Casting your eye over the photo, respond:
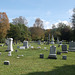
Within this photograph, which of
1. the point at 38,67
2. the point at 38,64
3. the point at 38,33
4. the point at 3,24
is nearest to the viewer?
the point at 38,67

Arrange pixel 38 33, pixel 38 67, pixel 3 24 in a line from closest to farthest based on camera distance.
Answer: pixel 38 67 < pixel 3 24 < pixel 38 33

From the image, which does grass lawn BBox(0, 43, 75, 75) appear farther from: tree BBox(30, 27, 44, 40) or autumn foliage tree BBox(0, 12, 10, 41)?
tree BBox(30, 27, 44, 40)

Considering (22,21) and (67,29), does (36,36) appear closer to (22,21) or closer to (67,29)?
(22,21)

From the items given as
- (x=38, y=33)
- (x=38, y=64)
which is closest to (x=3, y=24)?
(x=38, y=33)

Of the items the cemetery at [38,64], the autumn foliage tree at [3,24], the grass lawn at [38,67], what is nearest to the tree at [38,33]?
the autumn foliage tree at [3,24]

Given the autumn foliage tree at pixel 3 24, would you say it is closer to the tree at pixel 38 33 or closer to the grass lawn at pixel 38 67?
the tree at pixel 38 33

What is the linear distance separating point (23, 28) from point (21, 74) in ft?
223

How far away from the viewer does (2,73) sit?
7.27 metres

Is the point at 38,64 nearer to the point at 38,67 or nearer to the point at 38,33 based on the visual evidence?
the point at 38,67

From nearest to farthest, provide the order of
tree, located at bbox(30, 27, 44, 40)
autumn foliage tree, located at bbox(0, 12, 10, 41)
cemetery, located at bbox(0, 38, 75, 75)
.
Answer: cemetery, located at bbox(0, 38, 75, 75) < autumn foliage tree, located at bbox(0, 12, 10, 41) < tree, located at bbox(30, 27, 44, 40)

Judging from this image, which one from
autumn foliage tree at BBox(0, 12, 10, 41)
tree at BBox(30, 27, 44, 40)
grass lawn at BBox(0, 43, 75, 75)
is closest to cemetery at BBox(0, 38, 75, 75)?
grass lawn at BBox(0, 43, 75, 75)

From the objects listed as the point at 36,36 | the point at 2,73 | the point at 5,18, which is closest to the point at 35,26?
the point at 36,36

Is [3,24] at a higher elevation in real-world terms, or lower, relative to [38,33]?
higher

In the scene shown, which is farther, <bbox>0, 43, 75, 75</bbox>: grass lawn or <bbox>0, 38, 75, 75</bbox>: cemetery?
<bbox>0, 38, 75, 75</bbox>: cemetery
